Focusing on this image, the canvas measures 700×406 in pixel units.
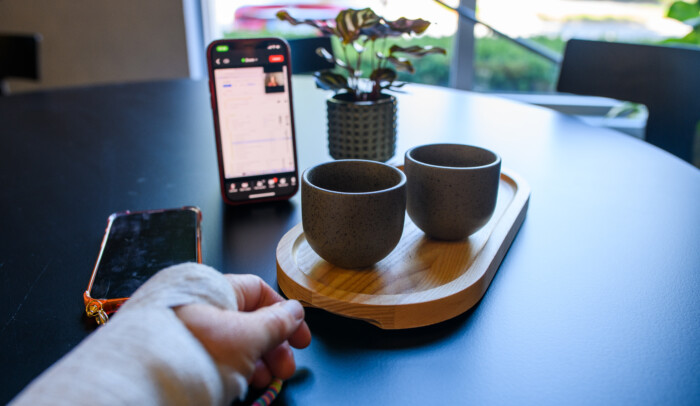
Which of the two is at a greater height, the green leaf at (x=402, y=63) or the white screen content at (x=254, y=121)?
the green leaf at (x=402, y=63)

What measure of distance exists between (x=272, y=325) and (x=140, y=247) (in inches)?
10.8

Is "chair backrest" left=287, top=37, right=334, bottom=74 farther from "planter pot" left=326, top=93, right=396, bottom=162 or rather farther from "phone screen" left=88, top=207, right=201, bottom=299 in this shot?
"phone screen" left=88, top=207, right=201, bottom=299

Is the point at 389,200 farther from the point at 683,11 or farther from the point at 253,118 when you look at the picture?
the point at 683,11

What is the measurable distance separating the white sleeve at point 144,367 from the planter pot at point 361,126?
468 millimetres

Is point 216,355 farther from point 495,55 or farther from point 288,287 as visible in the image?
point 495,55

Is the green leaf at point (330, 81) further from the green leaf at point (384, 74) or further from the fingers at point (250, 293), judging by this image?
the fingers at point (250, 293)

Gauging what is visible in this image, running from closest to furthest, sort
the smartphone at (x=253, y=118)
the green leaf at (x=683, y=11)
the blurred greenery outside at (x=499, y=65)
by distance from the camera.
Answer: the smartphone at (x=253, y=118), the green leaf at (x=683, y=11), the blurred greenery outside at (x=499, y=65)

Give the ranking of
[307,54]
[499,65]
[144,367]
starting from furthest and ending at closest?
[499,65], [307,54], [144,367]

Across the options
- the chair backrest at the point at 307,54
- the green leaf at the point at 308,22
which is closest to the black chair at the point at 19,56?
the chair backrest at the point at 307,54

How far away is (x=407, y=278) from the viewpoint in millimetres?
510

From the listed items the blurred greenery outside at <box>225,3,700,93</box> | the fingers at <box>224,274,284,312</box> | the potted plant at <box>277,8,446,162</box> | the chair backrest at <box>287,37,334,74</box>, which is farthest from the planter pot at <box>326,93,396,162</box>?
the blurred greenery outside at <box>225,3,700,93</box>

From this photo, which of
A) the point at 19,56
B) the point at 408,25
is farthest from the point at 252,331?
the point at 19,56

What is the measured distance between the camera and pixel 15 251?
586mm

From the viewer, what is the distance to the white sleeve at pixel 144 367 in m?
0.27
